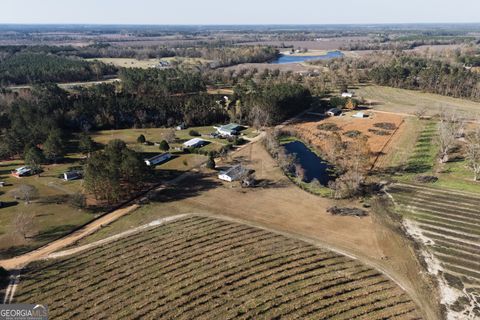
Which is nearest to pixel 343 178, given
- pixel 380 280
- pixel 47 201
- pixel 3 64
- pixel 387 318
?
pixel 380 280

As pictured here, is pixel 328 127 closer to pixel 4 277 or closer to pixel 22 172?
pixel 22 172

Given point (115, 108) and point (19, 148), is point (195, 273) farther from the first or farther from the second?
point (115, 108)

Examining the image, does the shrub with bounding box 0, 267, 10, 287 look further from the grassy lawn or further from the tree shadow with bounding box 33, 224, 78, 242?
the tree shadow with bounding box 33, 224, 78, 242

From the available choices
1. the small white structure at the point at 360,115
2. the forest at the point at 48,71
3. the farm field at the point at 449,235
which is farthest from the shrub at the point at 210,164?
the forest at the point at 48,71

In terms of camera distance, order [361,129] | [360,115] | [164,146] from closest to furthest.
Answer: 1. [164,146]
2. [361,129]
3. [360,115]

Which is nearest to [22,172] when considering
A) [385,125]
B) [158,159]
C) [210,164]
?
[158,159]

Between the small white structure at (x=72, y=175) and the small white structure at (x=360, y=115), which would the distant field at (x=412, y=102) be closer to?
the small white structure at (x=360, y=115)
